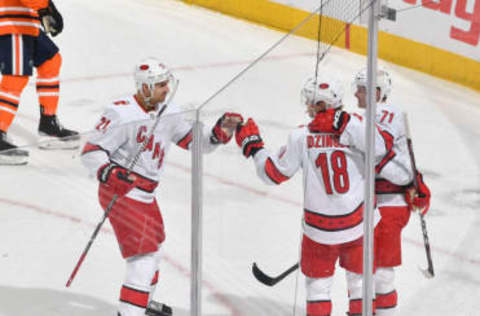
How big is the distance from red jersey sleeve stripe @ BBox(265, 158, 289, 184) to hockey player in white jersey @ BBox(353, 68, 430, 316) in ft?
0.73

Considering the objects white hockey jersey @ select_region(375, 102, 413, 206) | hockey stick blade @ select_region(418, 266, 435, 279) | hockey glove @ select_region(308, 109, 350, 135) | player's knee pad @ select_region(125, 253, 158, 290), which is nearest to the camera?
player's knee pad @ select_region(125, 253, 158, 290)

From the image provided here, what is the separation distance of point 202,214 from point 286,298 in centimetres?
26

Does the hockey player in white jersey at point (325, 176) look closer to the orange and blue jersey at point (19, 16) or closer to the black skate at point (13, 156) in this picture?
the black skate at point (13, 156)

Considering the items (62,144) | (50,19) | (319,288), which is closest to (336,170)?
(319,288)

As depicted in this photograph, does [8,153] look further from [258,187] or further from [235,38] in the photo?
[235,38]

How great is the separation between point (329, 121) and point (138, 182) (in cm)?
37

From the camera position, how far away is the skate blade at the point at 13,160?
1.60 metres

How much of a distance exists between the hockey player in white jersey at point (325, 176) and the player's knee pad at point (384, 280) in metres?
0.04

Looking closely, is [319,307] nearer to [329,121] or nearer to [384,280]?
[384,280]

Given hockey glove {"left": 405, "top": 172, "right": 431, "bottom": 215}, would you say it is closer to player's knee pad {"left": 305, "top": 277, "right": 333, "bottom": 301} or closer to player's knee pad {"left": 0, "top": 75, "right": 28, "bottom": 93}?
player's knee pad {"left": 305, "top": 277, "right": 333, "bottom": 301}

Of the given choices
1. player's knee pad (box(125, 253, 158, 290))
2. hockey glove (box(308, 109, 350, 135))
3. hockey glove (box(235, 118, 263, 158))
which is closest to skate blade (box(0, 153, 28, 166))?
player's knee pad (box(125, 253, 158, 290))

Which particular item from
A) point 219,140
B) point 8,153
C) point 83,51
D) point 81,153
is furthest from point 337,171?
point 83,51

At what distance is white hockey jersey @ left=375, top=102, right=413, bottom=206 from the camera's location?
188 cm

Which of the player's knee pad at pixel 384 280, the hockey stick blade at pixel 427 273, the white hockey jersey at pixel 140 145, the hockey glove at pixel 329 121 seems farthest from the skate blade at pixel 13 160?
the hockey stick blade at pixel 427 273
